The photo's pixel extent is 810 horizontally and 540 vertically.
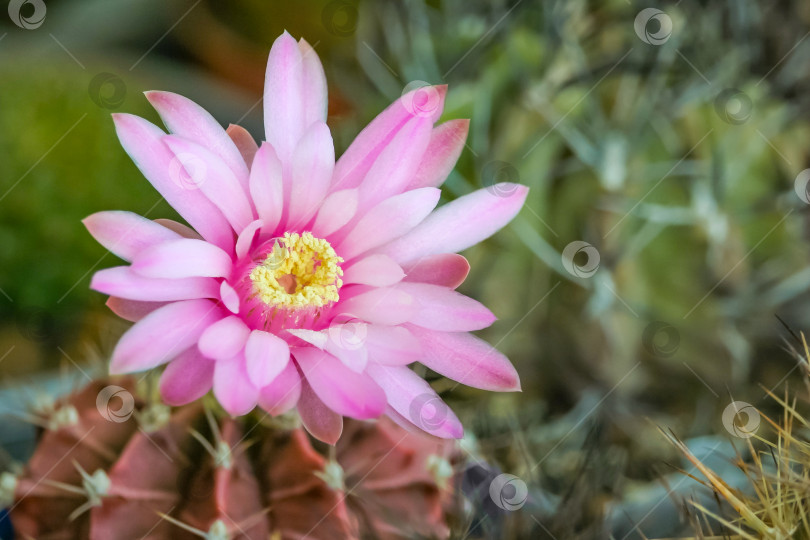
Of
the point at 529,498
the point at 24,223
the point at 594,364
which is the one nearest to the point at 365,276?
the point at 529,498

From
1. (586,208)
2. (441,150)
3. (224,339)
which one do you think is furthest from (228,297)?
(586,208)

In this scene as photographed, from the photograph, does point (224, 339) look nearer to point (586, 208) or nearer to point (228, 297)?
point (228, 297)

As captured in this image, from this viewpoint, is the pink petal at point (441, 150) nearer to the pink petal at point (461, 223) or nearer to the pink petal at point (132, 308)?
the pink petal at point (461, 223)

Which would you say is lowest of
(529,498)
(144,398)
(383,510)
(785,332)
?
(785,332)

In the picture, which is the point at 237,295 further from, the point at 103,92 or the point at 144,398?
the point at 103,92

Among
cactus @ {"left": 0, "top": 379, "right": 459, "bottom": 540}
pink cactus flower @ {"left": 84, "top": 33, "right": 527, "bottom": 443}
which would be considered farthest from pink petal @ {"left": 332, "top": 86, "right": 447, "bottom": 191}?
cactus @ {"left": 0, "top": 379, "right": 459, "bottom": 540}
